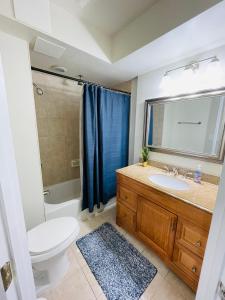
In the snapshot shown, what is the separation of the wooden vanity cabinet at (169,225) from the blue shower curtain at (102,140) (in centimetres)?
47

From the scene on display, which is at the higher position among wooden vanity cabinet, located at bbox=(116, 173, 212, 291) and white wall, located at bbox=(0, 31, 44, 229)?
white wall, located at bbox=(0, 31, 44, 229)

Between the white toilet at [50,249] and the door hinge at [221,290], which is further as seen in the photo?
the white toilet at [50,249]

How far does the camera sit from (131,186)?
1541mm

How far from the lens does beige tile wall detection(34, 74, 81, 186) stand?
6.73ft

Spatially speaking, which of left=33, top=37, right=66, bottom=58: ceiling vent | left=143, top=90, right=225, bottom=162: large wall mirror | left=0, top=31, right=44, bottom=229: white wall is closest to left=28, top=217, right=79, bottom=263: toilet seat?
left=0, top=31, right=44, bottom=229: white wall

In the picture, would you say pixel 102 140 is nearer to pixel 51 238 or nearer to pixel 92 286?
pixel 51 238

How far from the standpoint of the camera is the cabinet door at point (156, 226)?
4.03 feet

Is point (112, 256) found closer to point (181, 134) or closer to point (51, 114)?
point (181, 134)

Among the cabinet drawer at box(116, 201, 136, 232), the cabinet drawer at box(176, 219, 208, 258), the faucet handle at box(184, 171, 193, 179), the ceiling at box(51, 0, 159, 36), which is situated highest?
the ceiling at box(51, 0, 159, 36)

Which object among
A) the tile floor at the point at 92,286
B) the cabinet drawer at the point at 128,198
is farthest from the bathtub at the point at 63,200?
the cabinet drawer at the point at 128,198

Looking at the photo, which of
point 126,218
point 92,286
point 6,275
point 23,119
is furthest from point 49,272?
point 23,119

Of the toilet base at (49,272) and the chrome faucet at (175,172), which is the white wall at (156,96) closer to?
the chrome faucet at (175,172)

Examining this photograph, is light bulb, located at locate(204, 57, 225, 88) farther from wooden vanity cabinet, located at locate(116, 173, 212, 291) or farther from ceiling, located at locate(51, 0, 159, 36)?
wooden vanity cabinet, located at locate(116, 173, 212, 291)

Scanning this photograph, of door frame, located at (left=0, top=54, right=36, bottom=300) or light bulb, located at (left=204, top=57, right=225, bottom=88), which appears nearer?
door frame, located at (left=0, top=54, right=36, bottom=300)
